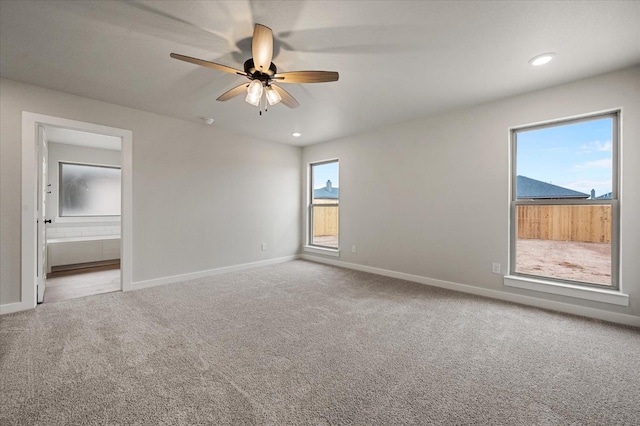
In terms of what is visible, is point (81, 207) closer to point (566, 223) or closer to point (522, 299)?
point (522, 299)

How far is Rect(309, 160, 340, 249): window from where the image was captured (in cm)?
546

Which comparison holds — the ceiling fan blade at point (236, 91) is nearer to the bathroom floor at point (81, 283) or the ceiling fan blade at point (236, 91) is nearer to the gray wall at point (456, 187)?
the gray wall at point (456, 187)

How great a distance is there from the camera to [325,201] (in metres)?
5.68

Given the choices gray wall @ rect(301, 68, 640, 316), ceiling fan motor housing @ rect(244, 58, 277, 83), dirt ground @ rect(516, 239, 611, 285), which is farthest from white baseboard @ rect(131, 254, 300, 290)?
dirt ground @ rect(516, 239, 611, 285)

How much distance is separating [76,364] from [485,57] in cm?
403

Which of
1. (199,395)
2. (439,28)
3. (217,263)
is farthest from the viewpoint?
(217,263)

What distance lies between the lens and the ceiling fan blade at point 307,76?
208 cm

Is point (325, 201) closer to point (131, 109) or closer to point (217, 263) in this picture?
point (217, 263)

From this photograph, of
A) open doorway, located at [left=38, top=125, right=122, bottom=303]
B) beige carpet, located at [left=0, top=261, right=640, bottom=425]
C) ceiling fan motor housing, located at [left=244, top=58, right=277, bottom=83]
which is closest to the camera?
beige carpet, located at [left=0, top=261, right=640, bottom=425]

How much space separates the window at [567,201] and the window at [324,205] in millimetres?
2917

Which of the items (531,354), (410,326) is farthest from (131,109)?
(531,354)

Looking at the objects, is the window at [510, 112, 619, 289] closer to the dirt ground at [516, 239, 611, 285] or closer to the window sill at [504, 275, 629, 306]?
the dirt ground at [516, 239, 611, 285]

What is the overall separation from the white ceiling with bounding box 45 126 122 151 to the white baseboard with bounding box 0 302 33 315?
8.76ft

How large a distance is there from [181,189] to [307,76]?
2.89 metres
